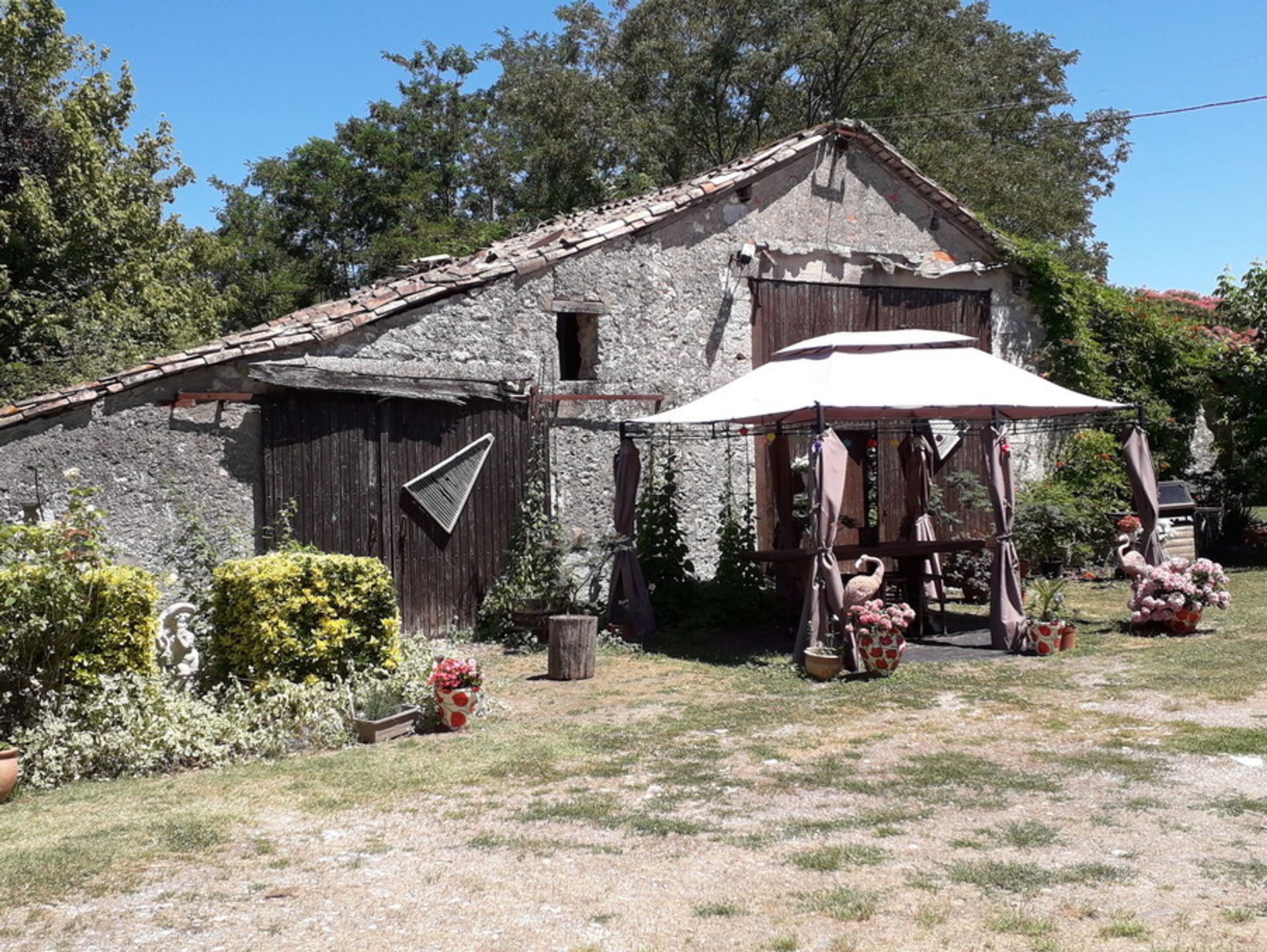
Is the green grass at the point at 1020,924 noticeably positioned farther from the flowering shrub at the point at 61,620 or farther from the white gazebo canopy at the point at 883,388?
the white gazebo canopy at the point at 883,388

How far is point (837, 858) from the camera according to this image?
4.58 meters

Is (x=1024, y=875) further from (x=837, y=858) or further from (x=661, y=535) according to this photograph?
(x=661, y=535)

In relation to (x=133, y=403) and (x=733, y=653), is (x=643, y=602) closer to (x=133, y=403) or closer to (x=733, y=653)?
(x=733, y=653)

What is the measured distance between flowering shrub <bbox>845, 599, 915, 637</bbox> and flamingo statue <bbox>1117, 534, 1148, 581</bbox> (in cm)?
257

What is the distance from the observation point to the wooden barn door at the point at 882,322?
1247 cm

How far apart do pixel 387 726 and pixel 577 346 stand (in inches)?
220

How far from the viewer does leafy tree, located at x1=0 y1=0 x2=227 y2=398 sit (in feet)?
55.9

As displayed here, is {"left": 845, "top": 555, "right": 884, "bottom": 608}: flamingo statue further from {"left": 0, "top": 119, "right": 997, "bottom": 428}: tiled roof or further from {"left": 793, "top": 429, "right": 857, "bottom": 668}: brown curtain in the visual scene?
{"left": 0, "top": 119, "right": 997, "bottom": 428}: tiled roof

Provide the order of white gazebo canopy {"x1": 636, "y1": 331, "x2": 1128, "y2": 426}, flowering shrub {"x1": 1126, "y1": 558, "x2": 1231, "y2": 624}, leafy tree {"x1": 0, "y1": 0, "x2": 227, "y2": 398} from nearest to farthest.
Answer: white gazebo canopy {"x1": 636, "y1": 331, "x2": 1128, "y2": 426} < flowering shrub {"x1": 1126, "y1": 558, "x2": 1231, "y2": 624} < leafy tree {"x1": 0, "y1": 0, "x2": 227, "y2": 398}

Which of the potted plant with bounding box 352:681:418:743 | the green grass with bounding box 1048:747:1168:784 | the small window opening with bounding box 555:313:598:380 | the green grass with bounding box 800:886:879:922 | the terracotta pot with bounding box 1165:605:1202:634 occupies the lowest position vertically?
the green grass with bounding box 800:886:879:922

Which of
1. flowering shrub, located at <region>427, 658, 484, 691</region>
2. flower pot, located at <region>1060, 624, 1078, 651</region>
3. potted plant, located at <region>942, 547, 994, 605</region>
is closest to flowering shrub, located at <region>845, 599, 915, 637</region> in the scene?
flower pot, located at <region>1060, 624, 1078, 651</region>

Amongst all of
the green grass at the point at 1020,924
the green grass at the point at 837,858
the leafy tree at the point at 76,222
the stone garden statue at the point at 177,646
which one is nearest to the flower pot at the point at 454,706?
the stone garden statue at the point at 177,646

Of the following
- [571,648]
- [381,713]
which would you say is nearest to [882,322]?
[571,648]

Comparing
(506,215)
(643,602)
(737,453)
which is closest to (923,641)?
(643,602)
